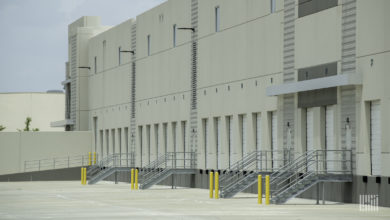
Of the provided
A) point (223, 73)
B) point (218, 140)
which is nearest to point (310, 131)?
point (223, 73)

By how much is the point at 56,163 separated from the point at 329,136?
3993 centimetres

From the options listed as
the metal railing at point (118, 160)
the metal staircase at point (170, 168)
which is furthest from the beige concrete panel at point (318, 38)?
the metal railing at point (118, 160)

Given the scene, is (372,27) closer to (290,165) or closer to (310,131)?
(310,131)

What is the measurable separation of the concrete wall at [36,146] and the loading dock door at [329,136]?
3907 centimetres

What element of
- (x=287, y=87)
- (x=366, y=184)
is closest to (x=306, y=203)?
(x=366, y=184)

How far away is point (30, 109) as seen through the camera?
403 feet

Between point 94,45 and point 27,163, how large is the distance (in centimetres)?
1075

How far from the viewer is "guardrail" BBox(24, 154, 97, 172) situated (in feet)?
236

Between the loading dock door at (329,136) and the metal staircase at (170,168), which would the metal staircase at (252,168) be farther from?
the metal staircase at (170,168)

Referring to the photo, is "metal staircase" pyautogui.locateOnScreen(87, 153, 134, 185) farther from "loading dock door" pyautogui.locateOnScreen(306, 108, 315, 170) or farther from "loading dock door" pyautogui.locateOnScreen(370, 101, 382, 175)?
"loading dock door" pyautogui.locateOnScreen(370, 101, 382, 175)

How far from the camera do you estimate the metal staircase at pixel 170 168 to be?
4909 centimetres

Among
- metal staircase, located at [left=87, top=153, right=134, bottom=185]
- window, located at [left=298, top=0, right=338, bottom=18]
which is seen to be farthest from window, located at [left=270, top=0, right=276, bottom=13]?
metal staircase, located at [left=87, top=153, right=134, bottom=185]

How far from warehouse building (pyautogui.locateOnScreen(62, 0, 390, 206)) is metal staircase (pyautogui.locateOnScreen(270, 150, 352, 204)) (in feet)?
0.35

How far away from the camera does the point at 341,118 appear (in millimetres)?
35094
